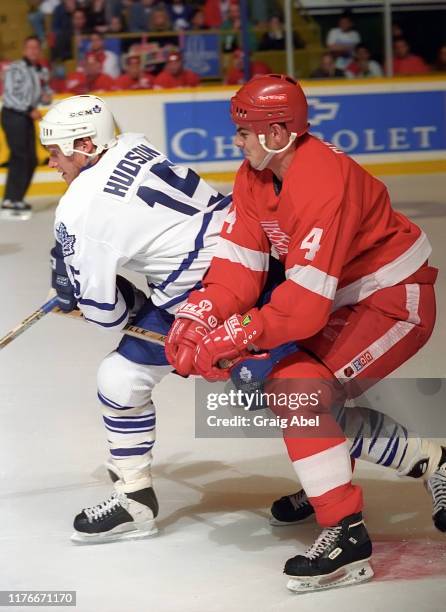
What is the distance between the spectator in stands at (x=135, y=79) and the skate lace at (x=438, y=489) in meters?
7.40

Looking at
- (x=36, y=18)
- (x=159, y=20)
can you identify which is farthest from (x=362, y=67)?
A: (x=36, y=18)

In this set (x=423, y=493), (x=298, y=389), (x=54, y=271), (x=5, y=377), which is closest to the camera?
(x=298, y=389)

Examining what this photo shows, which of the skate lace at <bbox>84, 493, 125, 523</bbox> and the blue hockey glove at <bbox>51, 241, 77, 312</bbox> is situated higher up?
the blue hockey glove at <bbox>51, 241, 77, 312</bbox>

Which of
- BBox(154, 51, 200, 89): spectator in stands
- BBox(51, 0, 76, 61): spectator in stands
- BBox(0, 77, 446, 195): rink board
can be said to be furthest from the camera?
BBox(51, 0, 76, 61): spectator in stands

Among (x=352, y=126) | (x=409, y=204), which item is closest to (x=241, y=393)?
(x=409, y=204)

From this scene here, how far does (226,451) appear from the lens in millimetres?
4070

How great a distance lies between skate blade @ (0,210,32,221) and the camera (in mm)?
9008

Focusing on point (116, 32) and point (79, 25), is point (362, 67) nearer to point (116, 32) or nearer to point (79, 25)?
point (116, 32)

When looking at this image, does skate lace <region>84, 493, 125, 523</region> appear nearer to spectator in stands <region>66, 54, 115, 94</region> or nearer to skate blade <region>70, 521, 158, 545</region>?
skate blade <region>70, 521, 158, 545</region>

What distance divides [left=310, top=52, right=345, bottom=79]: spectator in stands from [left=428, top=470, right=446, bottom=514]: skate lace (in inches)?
288

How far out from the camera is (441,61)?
1044cm

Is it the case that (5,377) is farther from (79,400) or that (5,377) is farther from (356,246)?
(356,246)

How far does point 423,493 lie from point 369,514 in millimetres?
243

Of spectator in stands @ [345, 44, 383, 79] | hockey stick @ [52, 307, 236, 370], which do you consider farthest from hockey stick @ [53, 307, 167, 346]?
spectator in stands @ [345, 44, 383, 79]
